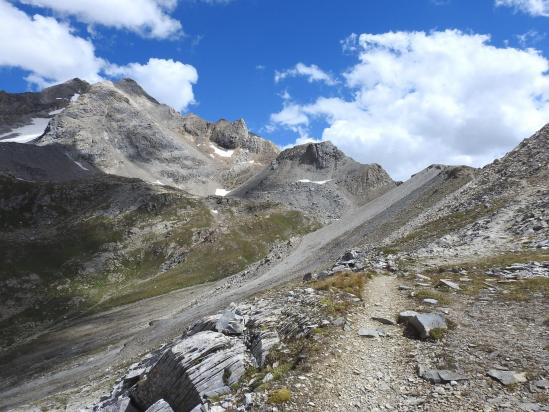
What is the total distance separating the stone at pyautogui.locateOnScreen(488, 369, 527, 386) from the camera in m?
15.5

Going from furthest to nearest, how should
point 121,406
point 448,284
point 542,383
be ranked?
point 448,284
point 121,406
point 542,383

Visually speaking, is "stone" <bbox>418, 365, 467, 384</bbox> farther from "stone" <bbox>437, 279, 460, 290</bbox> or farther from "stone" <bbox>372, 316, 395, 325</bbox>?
"stone" <bbox>437, 279, 460, 290</bbox>

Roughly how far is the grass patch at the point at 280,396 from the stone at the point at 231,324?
7592 millimetres

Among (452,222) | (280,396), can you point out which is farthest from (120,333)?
(280,396)

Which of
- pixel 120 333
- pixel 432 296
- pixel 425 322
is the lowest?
pixel 120 333

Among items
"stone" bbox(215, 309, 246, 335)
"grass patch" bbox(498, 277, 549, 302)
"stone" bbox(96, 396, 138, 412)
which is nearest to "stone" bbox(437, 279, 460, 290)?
"grass patch" bbox(498, 277, 549, 302)

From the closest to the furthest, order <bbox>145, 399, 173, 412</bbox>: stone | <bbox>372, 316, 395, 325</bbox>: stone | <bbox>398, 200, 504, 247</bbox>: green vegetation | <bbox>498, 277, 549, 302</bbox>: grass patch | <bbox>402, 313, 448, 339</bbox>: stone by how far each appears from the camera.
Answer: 1. <bbox>402, 313, 448, 339</bbox>: stone
2. <bbox>145, 399, 173, 412</bbox>: stone
3. <bbox>372, 316, 395, 325</bbox>: stone
4. <bbox>498, 277, 549, 302</bbox>: grass patch
5. <bbox>398, 200, 504, 247</bbox>: green vegetation

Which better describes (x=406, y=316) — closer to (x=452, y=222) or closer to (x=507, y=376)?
(x=507, y=376)

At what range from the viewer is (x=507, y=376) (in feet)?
51.9

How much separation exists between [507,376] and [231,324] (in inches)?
551

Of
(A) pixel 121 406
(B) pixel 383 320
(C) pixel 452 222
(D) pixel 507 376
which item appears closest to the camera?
(D) pixel 507 376

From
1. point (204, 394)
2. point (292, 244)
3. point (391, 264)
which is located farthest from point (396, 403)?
point (292, 244)

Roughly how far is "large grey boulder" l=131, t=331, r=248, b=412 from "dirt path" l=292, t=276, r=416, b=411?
4.64 meters

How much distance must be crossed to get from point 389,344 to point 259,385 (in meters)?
6.21
